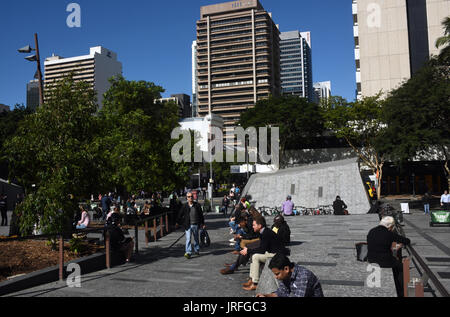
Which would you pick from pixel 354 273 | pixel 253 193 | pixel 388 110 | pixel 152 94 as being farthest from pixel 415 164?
pixel 354 273

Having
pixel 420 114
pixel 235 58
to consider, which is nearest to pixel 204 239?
pixel 420 114

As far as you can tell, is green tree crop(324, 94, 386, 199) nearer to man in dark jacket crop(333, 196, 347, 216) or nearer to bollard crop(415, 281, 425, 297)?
man in dark jacket crop(333, 196, 347, 216)

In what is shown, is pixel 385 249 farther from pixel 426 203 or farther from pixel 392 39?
pixel 392 39

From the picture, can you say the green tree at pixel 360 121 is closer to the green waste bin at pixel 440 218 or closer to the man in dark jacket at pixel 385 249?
the green waste bin at pixel 440 218

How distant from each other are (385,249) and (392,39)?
60336 millimetres

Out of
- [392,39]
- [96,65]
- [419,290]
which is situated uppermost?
[96,65]

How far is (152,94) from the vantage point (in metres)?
28.8

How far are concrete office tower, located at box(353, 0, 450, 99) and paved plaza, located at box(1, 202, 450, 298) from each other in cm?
5122

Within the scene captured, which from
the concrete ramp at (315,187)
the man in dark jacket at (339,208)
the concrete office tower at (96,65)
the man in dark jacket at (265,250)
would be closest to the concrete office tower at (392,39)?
the concrete ramp at (315,187)

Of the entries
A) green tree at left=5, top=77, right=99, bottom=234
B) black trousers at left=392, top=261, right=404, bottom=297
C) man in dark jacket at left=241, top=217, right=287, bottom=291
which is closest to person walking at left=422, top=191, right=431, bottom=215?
black trousers at left=392, top=261, right=404, bottom=297

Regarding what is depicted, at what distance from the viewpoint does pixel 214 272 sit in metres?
8.59

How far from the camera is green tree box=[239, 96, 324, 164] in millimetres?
48281
